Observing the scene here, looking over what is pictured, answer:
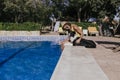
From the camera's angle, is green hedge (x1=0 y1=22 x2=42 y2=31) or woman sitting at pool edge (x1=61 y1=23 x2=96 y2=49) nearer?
woman sitting at pool edge (x1=61 y1=23 x2=96 y2=49)

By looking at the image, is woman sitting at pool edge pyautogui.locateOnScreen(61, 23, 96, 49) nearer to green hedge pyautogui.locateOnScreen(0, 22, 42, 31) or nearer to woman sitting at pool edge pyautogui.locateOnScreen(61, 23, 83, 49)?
woman sitting at pool edge pyautogui.locateOnScreen(61, 23, 83, 49)

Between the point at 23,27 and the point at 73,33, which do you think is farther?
Result: the point at 23,27

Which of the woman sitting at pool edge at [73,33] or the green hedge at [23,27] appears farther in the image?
the green hedge at [23,27]

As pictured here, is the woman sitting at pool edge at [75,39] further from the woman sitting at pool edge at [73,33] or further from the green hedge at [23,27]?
the green hedge at [23,27]

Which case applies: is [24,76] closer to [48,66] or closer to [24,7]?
[48,66]

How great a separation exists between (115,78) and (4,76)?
13.9ft

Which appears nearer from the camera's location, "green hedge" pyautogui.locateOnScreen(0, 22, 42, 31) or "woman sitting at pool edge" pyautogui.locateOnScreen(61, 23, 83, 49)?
"woman sitting at pool edge" pyautogui.locateOnScreen(61, 23, 83, 49)

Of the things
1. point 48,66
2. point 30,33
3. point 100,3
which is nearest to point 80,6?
point 100,3

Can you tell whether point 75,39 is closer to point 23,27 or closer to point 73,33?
point 73,33

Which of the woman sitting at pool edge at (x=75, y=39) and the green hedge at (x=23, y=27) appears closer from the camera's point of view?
the woman sitting at pool edge at (x=75, y=39)

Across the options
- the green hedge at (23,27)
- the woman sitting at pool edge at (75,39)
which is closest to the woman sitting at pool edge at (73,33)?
the woman sitting at pool edge at (75,39)

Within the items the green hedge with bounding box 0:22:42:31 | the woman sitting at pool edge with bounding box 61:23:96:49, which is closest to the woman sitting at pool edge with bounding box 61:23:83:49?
the woman sitting at pool edge with bounding box 61:23:96:49

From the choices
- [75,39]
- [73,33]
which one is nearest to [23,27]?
[73,33]

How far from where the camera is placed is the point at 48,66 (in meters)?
10.1
